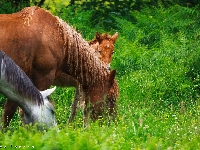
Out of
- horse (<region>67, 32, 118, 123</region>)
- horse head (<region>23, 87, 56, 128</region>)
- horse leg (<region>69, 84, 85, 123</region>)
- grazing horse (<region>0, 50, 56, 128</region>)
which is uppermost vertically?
grazing horse (<region>0, 50, 56, 128</region>)

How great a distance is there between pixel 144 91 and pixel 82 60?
2.06 meters

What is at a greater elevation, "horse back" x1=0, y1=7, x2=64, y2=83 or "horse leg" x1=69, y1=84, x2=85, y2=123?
"horse back" x1=0, y1=7, x2=64, y2=83

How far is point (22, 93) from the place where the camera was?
6.87 metres

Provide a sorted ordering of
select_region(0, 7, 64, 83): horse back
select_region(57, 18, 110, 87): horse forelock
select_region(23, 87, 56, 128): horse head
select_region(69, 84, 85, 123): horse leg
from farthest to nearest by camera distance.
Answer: select_region(69, 84, 85, 123): horse leg, select_region(57, 18, 110, 87): horse forelock, select_region(0, 7, 64, 83): horse back, select_region(23, 87, 56, 128): horse head

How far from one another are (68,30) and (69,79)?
1.25 meters

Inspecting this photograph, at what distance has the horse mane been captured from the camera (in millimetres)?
6801

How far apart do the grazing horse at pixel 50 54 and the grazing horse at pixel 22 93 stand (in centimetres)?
125

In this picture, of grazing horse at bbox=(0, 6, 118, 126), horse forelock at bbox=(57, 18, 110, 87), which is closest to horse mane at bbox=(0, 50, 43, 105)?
grazing horse at bbox=(0, 6, 118, 126)

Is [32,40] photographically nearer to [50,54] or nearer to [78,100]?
[50,54]

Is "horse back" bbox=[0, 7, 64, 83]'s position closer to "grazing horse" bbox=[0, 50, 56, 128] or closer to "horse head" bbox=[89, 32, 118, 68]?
"grazing horse" bbox=[0, 50, 56, 128]

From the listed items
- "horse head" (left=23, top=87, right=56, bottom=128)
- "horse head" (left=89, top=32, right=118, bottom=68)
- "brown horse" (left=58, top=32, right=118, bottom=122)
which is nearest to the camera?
"horse head" (left=23, top=87, right=56, bottom=128)

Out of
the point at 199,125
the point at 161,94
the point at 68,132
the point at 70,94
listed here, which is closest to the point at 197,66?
the point at 161,94

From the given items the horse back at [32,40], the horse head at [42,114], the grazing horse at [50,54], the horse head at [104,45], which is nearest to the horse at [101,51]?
the horse head at [104,45]

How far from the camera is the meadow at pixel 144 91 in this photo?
5.36 metres
